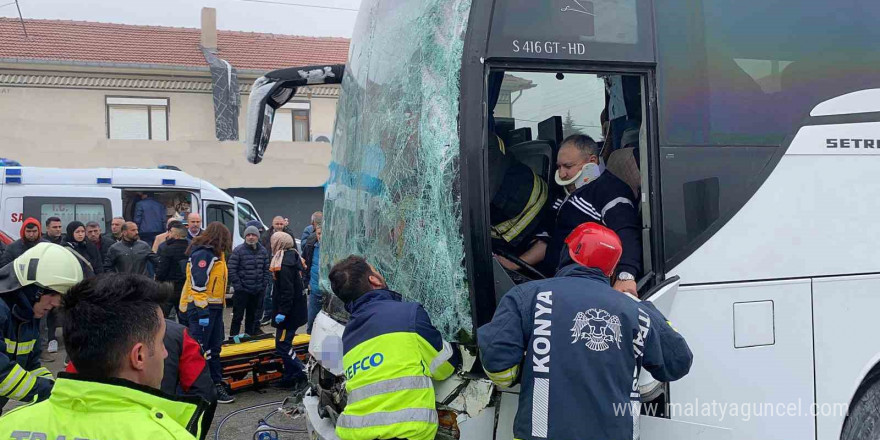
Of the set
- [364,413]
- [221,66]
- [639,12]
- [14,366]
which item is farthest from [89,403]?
[221,66]

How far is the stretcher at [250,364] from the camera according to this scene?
782 centimetres

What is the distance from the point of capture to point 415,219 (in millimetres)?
3910

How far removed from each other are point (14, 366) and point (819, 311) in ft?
13.8

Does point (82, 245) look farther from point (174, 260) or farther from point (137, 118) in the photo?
point (137, 118)

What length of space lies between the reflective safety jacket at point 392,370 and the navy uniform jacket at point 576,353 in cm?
40

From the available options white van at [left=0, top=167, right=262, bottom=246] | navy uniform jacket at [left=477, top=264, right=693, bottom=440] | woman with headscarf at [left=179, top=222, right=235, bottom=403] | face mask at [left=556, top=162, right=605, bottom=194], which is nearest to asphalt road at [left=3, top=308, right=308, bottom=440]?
woman with headscarf at [left=179, top=222, right=235, bottom=403]

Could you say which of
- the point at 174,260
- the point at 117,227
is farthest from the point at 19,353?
the point at 117,227

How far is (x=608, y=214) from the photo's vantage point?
13.2 feet

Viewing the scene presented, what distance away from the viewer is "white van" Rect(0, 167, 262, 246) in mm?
11641

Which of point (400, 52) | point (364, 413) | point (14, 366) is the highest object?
point (400, 52)

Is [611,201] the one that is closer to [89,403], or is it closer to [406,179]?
[406,179]

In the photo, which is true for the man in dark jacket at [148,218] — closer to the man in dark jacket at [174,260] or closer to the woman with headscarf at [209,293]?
the man in dark jacket at [174,260]

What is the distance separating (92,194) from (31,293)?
30.5 feet

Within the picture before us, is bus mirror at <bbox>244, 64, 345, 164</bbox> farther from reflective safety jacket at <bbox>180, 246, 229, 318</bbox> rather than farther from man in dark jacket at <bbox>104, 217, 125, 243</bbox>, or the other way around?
man in dark jacket at <bbox>104, 217, 125, 243</bbox>
